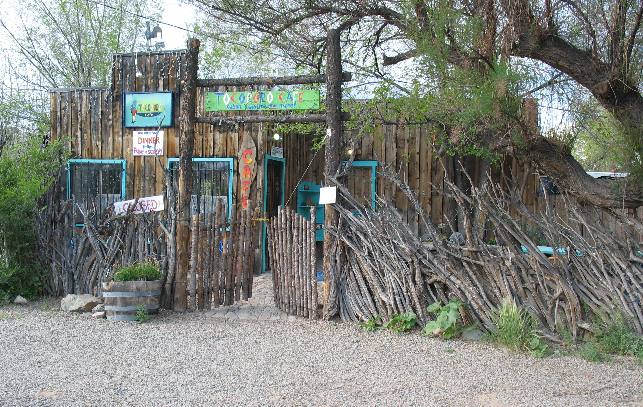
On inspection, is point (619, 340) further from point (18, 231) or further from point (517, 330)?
point (18, 231)

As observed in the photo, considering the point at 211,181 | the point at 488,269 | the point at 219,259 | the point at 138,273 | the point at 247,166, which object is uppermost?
the point at 247,166

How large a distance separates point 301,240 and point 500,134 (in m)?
2.59

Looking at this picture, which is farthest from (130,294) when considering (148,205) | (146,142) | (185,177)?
(146,142)

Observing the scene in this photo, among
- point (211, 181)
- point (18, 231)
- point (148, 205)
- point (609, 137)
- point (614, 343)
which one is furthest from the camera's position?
point (211, 181)

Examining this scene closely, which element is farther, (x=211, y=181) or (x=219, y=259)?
(x=211, y=181)

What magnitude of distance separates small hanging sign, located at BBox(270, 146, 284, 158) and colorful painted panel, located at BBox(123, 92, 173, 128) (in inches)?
75.8

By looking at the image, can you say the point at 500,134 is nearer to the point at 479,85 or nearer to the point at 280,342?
the point at 479,85

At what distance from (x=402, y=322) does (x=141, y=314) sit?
3021 millimetres

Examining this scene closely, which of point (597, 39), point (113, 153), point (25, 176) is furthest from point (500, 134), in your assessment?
point (113, 153)

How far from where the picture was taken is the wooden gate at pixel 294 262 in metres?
7.34

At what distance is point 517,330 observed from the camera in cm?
592

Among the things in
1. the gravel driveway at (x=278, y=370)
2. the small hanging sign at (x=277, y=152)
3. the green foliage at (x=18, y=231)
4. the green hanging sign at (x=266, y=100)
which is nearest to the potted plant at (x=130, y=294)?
the gravel driveway at (x=278, y=370)

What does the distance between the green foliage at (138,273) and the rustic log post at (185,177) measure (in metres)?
0.28

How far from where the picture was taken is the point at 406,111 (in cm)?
873
